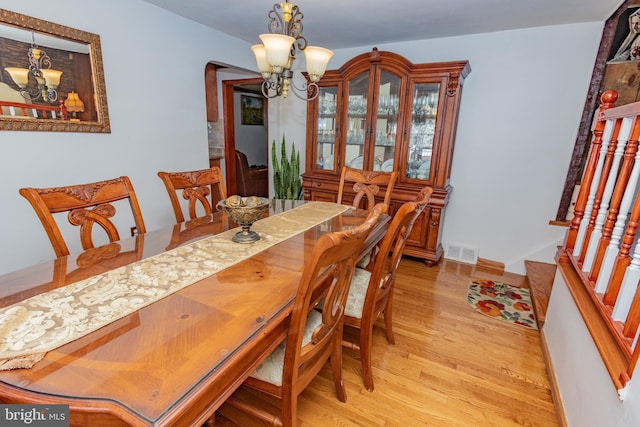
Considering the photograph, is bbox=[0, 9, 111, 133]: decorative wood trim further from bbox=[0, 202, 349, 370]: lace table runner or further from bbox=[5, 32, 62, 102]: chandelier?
bbox=[0, 202, 349, 370]: lace table runner

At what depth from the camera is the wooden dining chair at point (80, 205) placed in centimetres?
130

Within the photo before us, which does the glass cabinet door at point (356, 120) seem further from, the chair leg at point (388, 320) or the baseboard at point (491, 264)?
the chair leg at point (388, 320)

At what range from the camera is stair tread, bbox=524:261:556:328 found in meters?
2.23

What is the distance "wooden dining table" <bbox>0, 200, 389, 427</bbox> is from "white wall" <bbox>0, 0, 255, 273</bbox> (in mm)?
1164

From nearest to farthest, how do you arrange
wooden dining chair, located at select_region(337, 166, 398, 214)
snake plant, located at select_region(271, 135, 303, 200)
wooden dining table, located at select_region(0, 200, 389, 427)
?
wooden dining table, located at select_region(0, 200, 389, 427), wooden dining chair, located at select_region(337, 166, 398, 214), snake plant, located at select_region(271, 135, 303, 200)

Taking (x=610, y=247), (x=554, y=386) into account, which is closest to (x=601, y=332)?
(x=610, y=247)

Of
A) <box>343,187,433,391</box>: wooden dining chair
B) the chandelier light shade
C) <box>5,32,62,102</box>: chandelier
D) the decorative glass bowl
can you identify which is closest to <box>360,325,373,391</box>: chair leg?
<box>343,187,433,391</box>: wooden dining chair

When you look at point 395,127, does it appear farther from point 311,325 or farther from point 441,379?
point 311,325

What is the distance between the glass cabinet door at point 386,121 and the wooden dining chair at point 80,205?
235 centimetres

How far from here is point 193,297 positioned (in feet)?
3.27

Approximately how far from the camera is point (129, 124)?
97.3 inches

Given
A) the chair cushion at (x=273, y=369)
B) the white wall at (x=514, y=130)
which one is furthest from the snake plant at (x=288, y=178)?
the chair cushion at (x=273, y=369)

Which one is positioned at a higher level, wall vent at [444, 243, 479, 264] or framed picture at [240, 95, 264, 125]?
framed picture at [240, 95, 264, 125]

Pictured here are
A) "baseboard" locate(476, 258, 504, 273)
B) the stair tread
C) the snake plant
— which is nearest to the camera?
the stair tread
